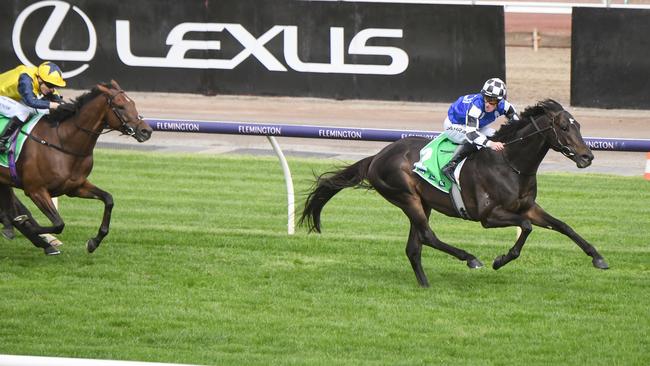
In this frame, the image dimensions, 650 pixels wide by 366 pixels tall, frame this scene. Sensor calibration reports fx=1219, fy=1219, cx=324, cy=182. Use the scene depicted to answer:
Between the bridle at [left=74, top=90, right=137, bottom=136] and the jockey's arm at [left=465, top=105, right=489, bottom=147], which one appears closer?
the jockey's arm at [left=465, top=105, right=489, bottom=147]

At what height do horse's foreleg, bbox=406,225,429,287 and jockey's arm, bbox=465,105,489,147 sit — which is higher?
jockey's arm, bbox=465,105,489,147

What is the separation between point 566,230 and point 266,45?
12222 millimetres

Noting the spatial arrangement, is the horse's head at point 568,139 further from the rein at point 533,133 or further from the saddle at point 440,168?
the saddle at point 440,168

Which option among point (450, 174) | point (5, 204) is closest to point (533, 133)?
point (450, 174)

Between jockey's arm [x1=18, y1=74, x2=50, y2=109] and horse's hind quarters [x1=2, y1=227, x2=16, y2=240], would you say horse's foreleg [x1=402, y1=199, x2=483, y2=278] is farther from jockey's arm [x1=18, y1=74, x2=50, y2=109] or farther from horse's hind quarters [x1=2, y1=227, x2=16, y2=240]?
horse's hind quarters [x1=2, y1=227, x2=16, y2=240]

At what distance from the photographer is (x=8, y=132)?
421 inches

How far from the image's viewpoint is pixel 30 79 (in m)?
10.7

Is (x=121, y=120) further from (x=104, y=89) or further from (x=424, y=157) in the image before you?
(x=424, y=157)

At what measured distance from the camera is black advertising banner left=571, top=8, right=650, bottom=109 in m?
19.2

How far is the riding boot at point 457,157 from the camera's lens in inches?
384

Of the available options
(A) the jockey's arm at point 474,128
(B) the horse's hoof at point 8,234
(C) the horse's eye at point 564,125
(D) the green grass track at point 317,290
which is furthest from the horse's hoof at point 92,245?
(C) the horse's eye at point 564,125

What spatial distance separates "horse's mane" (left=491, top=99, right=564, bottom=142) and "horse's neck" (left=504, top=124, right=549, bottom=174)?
0.10m

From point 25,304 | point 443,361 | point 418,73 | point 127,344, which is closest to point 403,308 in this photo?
point 443,361

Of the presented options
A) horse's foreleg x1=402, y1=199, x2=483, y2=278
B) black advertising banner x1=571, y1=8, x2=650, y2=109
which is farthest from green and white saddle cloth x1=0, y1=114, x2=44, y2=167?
black advertising banner x1=571, y1=8, x2=650, y2=109
